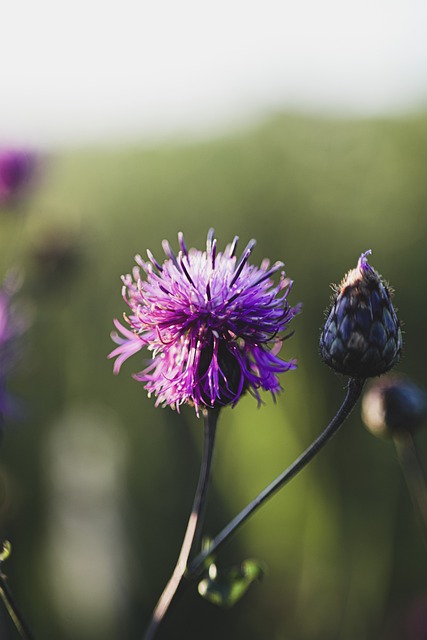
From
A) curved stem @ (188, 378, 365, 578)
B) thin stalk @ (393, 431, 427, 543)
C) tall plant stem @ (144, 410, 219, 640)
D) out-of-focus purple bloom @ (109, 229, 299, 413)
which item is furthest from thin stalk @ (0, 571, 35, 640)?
thin stalk @ (393, 431, 427, 543)

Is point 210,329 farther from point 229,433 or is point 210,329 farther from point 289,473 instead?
point 229,433

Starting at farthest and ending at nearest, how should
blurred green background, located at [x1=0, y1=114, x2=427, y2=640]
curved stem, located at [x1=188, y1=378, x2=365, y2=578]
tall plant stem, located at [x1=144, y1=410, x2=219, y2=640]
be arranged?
blurred green background, located at [x1=0, y1=114, x2=427, y2=640], tall plant stem, located at [x1=144, y1=410, x2=219, y2=640], curved stem, located at [x1=188, y1=378, x2=365, y2=578]

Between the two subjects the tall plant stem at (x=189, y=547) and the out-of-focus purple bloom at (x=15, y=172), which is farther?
A: the out-of-focus purple bloom at (x=15, y=172)

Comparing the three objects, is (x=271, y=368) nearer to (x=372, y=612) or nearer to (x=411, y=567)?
(x=372, y=612)

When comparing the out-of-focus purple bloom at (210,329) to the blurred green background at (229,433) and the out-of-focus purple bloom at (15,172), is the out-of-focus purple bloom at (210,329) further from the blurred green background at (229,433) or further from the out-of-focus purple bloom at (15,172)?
the out-of-focus purple bloom at (15,172)

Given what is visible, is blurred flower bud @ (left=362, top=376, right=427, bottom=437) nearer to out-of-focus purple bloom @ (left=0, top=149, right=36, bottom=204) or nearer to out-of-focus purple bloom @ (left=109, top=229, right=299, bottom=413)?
out-of-focus purple bloom @ (left=109, top=229, right=299, bottom=413)

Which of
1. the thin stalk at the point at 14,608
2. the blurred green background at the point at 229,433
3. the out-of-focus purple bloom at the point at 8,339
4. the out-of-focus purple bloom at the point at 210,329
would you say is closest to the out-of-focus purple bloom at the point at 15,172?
the blurred green background at the point at 229,433
